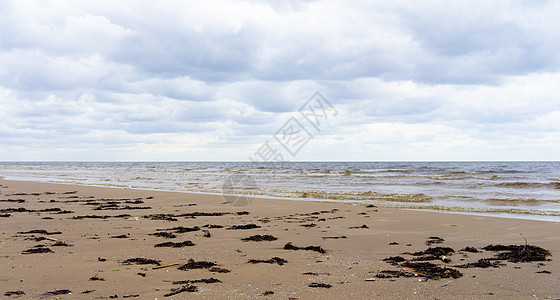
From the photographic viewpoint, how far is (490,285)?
488 cm

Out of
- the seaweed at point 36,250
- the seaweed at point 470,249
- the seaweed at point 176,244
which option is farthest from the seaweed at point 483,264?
the seaweed at point 36,250

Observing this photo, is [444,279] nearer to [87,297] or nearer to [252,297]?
[252,297]

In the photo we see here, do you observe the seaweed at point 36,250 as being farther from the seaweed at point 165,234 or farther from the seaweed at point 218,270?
the seaweed at point 218,270

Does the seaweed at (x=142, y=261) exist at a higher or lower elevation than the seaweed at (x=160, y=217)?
higher

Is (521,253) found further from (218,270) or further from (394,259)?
(218,270)

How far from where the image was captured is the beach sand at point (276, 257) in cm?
466

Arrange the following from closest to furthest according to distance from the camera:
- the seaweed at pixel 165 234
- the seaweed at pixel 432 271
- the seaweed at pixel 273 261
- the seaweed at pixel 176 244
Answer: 1. the seaweed at pixel 432 271
2. the seaweed at pixel 273 261
3. the seaweed at pixel 176 244
4. the seaweed at pixel 165 234

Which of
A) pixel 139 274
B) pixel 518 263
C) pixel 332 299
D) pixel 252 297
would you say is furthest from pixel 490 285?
pixel 139 274

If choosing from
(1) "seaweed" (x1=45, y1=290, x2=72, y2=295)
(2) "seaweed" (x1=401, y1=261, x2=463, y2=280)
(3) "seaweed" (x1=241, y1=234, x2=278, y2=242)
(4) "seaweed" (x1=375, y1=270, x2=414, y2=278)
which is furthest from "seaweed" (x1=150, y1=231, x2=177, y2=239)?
(2) "seaweed" (x1=401, y1=261, x2=463, y2=280)

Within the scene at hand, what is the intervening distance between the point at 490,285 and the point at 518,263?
140cm

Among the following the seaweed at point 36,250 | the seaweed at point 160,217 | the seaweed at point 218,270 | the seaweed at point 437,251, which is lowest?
the seaweed at point 160,217

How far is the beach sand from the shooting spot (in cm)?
466

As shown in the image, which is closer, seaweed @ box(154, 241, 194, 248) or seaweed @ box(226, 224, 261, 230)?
seaweed @ box(154, 241, 194, 248)

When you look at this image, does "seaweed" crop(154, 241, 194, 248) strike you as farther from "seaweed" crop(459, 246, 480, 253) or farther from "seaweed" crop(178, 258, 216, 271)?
"seaweed" crop(459, 246, 480, 253)
